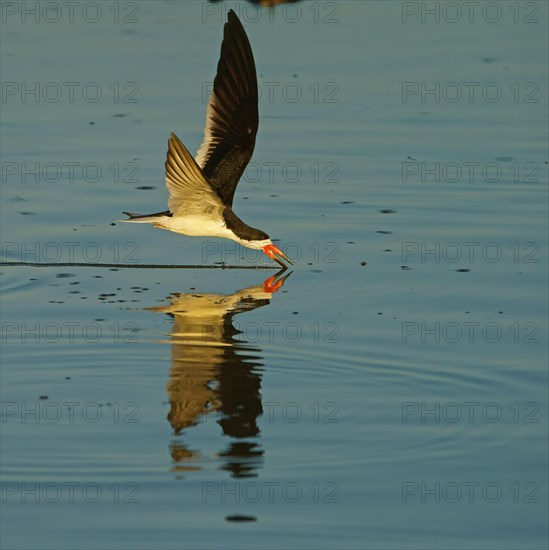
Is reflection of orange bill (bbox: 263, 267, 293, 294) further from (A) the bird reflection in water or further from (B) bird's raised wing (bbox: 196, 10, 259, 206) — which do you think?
(B) bird's raised wing (bbox: 196, 10, 259, 206)

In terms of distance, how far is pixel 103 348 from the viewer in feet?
24.9

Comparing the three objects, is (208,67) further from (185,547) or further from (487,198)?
(185,547)

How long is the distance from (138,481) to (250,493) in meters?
0.49

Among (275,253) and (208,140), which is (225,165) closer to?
(208,140)

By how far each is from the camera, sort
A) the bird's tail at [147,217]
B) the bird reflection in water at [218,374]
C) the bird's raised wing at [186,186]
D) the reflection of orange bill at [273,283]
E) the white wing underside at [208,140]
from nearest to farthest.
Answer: the bird reflection in water at [218,374] < the bird's raised wing at [186,186] < the reflection of orange bill at [273,283] < the bird's tail at [147,217] < the white wing underside at [208,140]

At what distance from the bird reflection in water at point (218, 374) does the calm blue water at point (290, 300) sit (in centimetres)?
2

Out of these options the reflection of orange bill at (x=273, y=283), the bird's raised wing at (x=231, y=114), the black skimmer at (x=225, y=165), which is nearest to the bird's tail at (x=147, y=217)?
the black skimmer at (x=225, y=165)

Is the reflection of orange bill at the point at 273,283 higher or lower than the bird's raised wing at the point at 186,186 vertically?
lower

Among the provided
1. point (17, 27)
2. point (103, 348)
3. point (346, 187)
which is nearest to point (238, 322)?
point (103, 348)

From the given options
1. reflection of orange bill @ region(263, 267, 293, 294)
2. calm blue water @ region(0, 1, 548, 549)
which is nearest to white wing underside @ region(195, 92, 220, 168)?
calm blue water @ region(0, 1, 548, 549)

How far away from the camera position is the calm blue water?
18.9 feet

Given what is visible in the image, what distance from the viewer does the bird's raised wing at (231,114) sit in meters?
9.54

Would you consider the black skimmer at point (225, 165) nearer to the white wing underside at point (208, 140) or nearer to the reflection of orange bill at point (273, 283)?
the white wing underside at point (208, 140)

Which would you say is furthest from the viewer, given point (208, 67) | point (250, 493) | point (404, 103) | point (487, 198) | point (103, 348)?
point (208, 67)
